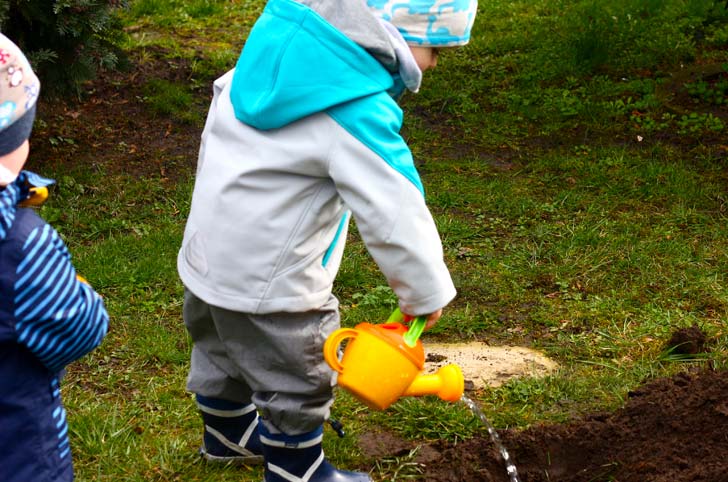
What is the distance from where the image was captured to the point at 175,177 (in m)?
5.23

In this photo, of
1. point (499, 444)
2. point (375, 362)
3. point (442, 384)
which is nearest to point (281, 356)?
point (375, 362)

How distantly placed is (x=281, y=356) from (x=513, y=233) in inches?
93.6

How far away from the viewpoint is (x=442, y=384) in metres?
2.54

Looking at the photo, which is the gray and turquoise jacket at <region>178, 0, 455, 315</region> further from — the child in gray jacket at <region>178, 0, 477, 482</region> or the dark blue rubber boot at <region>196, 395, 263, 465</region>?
the dark blue rubber boot at <region>196, 395, 263, 465</region>

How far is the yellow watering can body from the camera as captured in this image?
7.87ft

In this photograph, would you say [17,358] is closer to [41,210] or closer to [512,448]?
[512,448]

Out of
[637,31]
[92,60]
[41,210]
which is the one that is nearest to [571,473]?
[41,210]

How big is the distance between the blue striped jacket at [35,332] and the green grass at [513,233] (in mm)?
969

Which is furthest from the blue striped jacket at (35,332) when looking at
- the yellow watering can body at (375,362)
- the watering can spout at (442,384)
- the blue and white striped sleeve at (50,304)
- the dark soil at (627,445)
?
the dark soil at (627,445)

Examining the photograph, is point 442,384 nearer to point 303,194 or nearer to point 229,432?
point 303,194

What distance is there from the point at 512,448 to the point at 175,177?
2826mm

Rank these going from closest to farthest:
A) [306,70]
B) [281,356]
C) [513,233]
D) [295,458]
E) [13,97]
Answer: [13,97], [306,70], [281,356], [295,458], [513,233]

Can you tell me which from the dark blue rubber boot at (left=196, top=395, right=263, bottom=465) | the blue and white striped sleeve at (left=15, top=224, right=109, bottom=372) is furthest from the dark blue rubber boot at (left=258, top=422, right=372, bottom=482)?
the blue and white striped sleeve at (left=15, top=224, right=109, bottom=372)

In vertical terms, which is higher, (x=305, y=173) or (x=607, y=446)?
(x=305, y=173)
